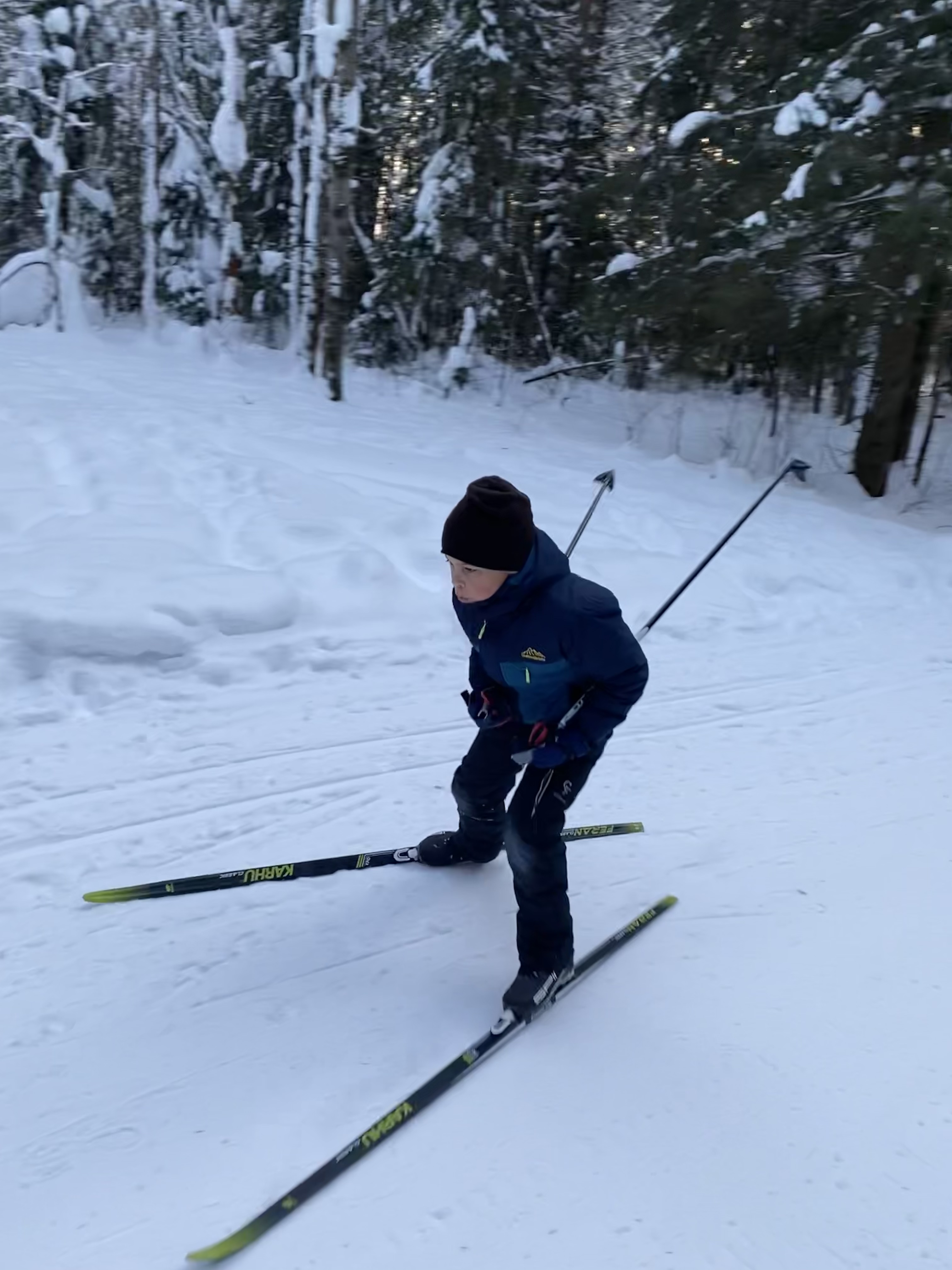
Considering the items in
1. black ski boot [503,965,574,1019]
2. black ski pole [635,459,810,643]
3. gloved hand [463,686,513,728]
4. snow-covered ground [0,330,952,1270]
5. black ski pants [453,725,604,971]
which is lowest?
snow-covered ground [0,330,952,1270]

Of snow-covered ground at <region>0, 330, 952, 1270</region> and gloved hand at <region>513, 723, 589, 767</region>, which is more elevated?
gloved hand at <region>513, 723, 589, 767</region>

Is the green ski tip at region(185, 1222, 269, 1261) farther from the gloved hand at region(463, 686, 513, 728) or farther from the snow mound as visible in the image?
the snow mound

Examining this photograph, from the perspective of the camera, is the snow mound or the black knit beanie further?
the snow mound

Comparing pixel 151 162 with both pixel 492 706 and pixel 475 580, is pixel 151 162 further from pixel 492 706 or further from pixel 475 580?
pixel 475 580

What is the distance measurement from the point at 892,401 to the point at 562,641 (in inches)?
359

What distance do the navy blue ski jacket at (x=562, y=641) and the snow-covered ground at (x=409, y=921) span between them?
931 millimetres

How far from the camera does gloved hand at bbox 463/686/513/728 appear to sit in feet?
10.2

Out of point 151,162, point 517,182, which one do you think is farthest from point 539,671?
point 151,162

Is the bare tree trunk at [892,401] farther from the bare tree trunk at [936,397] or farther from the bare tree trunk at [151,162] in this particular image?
the bare tree trunk at [151,162]

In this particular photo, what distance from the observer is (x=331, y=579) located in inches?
233

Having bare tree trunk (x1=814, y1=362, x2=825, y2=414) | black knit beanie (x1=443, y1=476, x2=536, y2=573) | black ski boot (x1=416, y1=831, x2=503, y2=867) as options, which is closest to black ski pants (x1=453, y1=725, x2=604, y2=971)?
black ski boot (x1=416, y1=831, x2=503, y2=867)

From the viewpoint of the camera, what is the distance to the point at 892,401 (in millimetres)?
10328

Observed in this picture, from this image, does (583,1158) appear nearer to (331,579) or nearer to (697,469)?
(331,579)

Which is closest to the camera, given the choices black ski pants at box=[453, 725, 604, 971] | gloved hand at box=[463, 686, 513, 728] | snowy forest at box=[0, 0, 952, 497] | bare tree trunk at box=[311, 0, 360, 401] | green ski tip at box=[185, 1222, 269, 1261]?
green ski tip at box=[185, 1222, 269, 1261]
